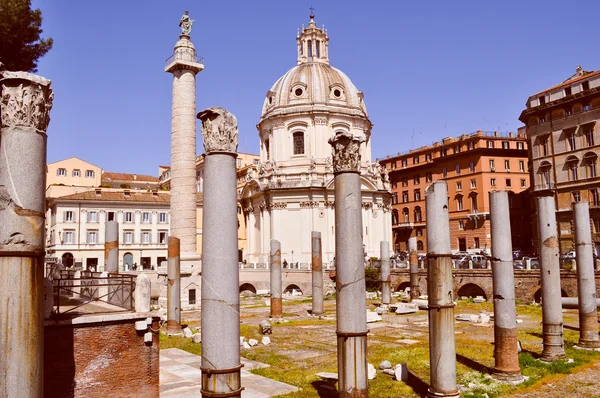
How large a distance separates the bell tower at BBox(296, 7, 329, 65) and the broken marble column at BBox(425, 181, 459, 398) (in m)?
44.3

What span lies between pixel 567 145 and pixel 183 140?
94.0 feet

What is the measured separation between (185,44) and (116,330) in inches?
892

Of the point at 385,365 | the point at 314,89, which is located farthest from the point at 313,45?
A: the point at 385,365

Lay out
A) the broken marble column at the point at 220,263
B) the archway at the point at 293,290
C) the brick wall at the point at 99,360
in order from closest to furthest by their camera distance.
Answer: the broken marble column at the point at 220,263 < the brick wall at the point at 99,360 < the archway at the point at 293,290

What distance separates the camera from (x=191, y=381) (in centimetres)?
1302

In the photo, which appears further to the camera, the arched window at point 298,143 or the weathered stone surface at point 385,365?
the arched window at point 298,143

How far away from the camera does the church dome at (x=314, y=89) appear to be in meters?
49.3

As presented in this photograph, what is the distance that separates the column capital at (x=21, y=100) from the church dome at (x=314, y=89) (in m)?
42.6

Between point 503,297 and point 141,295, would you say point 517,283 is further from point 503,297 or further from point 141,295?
point 141,295

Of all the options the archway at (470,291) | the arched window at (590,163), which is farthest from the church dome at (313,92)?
the archway at (470,291)

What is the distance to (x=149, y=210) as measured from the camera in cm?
5181

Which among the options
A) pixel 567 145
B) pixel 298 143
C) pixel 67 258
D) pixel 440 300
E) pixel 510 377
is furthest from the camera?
pixel 298 143

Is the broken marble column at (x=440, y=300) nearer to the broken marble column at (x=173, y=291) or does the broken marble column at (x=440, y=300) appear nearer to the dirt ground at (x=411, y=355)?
the dirt ground at (x=411, y=355)

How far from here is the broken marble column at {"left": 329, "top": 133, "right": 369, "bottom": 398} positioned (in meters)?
9.08
